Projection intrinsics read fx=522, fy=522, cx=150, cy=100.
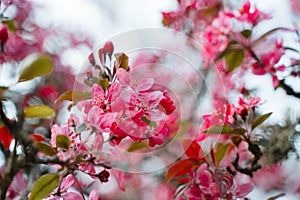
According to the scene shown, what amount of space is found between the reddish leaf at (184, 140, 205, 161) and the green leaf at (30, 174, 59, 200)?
0.24 metres

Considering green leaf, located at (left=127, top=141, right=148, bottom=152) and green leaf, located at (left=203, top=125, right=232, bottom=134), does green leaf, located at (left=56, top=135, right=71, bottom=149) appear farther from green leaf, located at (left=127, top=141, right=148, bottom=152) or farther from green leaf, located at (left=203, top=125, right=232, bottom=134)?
green leaf, located at (left=203, top=125, right=232, bottom=134)

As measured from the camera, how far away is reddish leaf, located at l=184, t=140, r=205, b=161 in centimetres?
91

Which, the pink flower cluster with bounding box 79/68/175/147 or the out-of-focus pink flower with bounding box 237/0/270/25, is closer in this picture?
the pink flower cluster with bounding box 79/68/175/147

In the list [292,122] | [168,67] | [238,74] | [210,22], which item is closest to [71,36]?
[210,22]

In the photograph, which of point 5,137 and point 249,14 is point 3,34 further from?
point 249,14

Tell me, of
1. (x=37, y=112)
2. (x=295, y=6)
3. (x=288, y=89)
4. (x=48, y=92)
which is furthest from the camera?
(x=295, y=6)

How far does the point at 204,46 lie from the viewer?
1.37m

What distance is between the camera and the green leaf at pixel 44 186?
78 cm

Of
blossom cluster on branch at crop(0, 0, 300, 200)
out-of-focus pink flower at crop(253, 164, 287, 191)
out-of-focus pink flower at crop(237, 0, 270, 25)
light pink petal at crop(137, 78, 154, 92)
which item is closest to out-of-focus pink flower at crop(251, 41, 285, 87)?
blossom cluster on branch at crop(0, 0, 300, 200)

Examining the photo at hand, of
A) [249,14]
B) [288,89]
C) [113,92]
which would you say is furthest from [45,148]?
[249,14]

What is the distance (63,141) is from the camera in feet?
A: 2.49

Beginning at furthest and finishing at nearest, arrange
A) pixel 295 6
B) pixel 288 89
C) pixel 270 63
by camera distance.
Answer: pixel 295 6
pixel 270 63
pixel 288 89

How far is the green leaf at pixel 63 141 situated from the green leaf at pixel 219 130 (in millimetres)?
245

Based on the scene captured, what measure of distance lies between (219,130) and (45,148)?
305 mm
